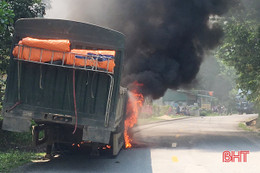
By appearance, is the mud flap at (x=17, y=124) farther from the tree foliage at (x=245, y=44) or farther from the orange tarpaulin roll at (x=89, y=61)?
the tree foliage at (x=245, y=44)

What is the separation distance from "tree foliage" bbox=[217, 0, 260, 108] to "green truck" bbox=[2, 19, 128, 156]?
415 inches

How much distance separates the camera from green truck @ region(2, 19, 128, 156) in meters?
6.61

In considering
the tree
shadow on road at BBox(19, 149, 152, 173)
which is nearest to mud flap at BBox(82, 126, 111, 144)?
shadow on road at BBox(19, 149, 152, 173)

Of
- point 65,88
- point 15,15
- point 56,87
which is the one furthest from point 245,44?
point 56,87

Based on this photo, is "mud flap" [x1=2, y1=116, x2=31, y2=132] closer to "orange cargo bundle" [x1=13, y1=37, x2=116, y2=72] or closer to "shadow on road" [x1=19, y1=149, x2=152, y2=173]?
"shadow on road" [x1=19, y1=149, x2=152, y2=173]

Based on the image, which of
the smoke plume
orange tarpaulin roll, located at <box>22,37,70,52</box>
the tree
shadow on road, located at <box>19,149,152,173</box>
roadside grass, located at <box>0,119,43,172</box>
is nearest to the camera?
Answer: orange tarpaulin roll, located at <box>22,37,70,52</box>

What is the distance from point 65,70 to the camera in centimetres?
668

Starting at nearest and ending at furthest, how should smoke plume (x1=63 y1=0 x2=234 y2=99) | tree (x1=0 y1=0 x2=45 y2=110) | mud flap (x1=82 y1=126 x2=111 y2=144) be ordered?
mud flap (x1=82 y1=126 x2=111 y2=144) < tree (x1=0 y1=0 x2=45 y2=110) < smoke plume (x1=63 y1=0 x2=234 y2=99)

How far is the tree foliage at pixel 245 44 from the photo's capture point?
1620 cm

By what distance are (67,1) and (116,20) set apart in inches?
110

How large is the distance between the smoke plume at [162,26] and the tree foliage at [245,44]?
6.09 ft

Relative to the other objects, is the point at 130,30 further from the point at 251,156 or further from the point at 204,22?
the point at 251,156

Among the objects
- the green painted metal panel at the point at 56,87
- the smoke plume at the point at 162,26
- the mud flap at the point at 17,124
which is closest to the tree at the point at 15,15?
the green painted metal panel at the point at 56,87

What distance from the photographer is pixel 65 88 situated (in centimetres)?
673
